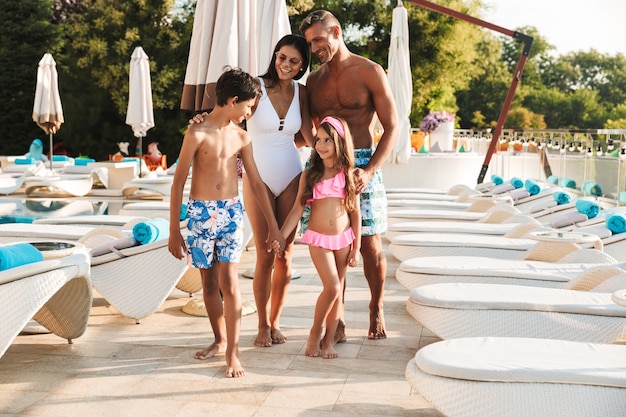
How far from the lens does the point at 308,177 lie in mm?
4109

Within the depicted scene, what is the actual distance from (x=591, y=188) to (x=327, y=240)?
614 centimetres

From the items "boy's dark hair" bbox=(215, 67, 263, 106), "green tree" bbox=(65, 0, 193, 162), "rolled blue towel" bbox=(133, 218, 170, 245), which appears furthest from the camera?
"green tree" bbox=(65, 0, 193, 162)

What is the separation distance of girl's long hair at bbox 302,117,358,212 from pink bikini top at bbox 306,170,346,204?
2 cm

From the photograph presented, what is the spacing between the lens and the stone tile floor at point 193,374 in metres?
3.29

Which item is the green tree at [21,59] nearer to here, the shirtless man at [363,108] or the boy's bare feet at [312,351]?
the shirtless man at [363,108]

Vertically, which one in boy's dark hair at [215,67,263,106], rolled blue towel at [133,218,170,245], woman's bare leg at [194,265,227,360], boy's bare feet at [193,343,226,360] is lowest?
boy's bare feet at [193,343,226,360]

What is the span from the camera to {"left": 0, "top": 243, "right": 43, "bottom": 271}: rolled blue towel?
348 cm

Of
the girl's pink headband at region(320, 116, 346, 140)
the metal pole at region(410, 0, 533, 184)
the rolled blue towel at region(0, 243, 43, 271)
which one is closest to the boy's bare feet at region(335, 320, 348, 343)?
the girl's pink headband at region(320, 116, 346, 140)

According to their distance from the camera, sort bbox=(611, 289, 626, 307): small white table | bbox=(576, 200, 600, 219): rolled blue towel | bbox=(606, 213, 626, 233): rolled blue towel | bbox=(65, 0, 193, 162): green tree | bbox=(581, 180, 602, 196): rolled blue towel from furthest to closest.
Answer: bbox=(65, 0, 193, 162): green tree, bbox=(581, 180, 602, 196): rolled blue towel, bbox=(576, 200, 600, 219): rolled blue towel, bbox=(606, 213, 626, 233): rolled blue towel, bbox=(611, 289, 626, 307): small white table

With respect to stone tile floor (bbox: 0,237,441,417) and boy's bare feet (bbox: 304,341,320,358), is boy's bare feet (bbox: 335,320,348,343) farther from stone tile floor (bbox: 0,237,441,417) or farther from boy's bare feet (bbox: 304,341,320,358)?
boy's bare feet (bbox: 304,341,320,358)

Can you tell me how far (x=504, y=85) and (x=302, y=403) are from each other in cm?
5029

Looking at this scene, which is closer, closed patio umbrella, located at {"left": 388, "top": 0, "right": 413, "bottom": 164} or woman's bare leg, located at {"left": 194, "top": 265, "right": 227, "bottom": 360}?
woman's bare leg, located at {"left": 194, "top": 265, "right": 227, "bottom": 360}

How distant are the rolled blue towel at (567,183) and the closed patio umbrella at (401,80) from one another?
226cm

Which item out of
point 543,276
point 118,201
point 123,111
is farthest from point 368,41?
point 543,276
